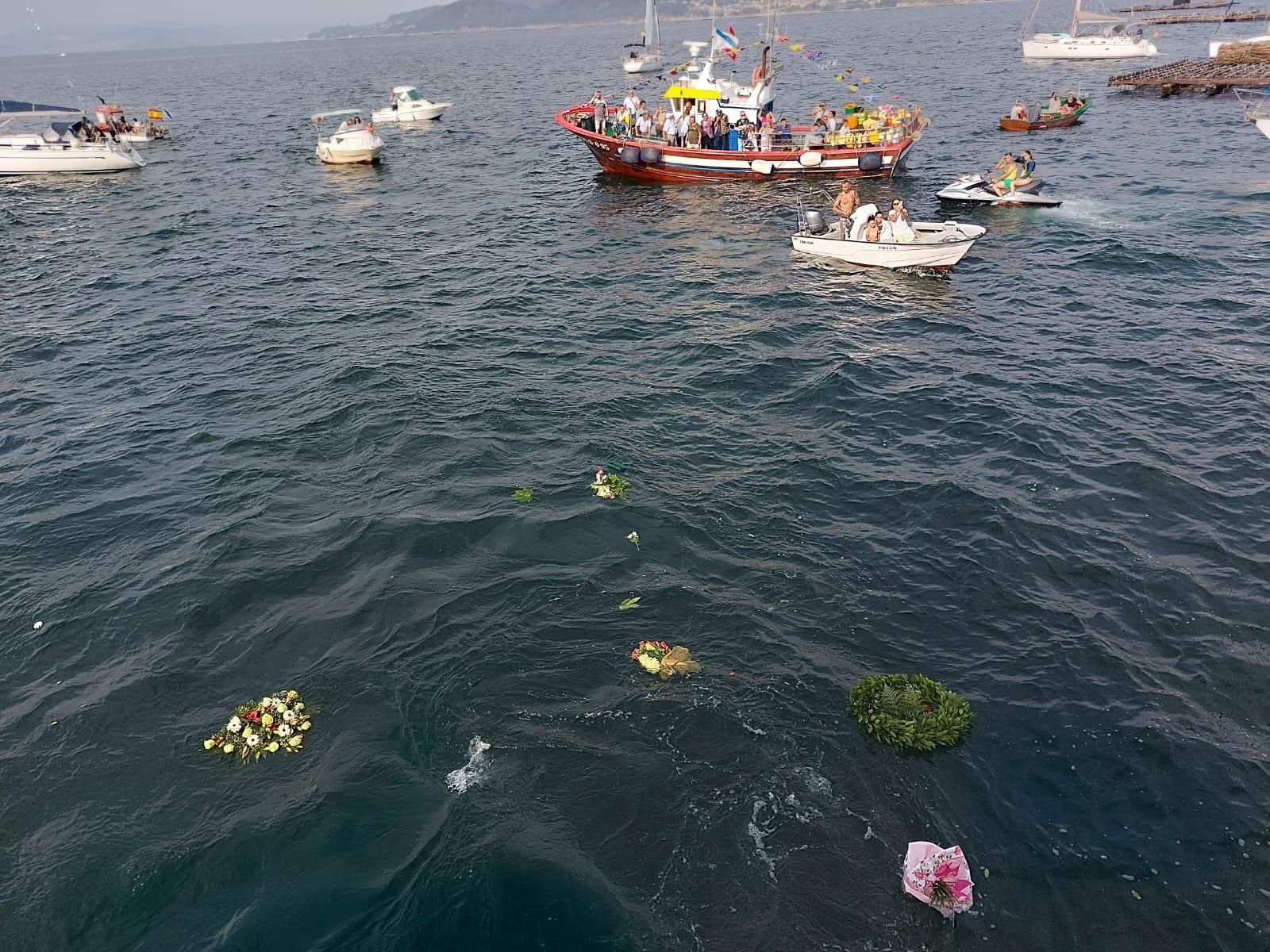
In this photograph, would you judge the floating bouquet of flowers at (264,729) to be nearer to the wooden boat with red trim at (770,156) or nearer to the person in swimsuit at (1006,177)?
the wooden boat with red trim at (770,156)

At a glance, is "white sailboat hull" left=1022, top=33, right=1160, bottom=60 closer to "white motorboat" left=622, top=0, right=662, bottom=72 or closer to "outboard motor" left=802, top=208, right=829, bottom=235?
"white motorboat" left=622, top=0, right=662, bottom=72

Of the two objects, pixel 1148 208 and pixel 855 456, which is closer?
pixel 855 456

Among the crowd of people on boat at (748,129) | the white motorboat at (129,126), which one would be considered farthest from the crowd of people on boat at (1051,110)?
the white motorboat at (129,126)

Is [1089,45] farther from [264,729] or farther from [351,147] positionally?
[264,729]

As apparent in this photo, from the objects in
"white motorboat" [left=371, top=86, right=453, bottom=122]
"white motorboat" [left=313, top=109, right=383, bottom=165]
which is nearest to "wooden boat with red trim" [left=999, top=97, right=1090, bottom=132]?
"white motorboat" [left=313, top=109, right=383, bottom=165]

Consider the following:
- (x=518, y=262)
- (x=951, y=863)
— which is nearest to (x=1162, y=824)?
(x=951, y=863)

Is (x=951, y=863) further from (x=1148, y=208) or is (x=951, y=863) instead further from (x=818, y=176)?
(x=818, y=176)
